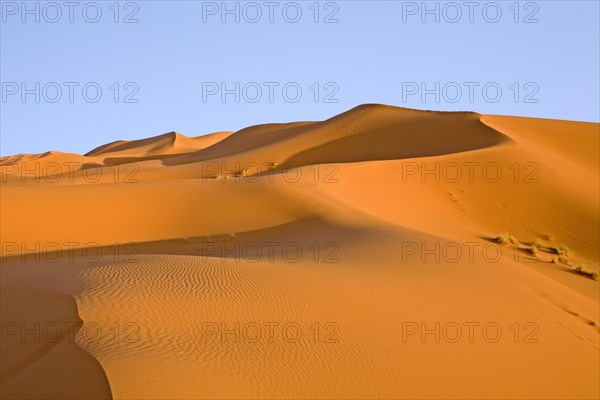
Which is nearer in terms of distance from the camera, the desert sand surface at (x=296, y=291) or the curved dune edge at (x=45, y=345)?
the curved dune edge at (x=45, y=345)

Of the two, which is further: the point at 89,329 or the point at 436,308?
the point at 436,308

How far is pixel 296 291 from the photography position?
6582mm

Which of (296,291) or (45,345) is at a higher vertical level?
(296,291)

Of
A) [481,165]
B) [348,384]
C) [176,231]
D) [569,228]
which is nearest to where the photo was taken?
[348,384]

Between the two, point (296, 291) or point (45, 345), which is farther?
point (296, 291)

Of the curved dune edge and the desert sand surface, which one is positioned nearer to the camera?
the curved dune edge

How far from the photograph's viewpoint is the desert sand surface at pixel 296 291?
4.68 metres

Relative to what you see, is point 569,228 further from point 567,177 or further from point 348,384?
point 348,384

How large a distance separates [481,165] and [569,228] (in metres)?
3.67

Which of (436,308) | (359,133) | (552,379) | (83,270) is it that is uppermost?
(359,133)

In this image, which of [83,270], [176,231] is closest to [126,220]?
[176,231]

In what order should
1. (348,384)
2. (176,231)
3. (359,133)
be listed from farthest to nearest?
1. (359,133)
2. (176,231)
3. (348,384)

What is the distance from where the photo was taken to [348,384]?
4.83 metres

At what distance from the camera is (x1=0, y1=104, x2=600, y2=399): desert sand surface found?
4.68 metres
